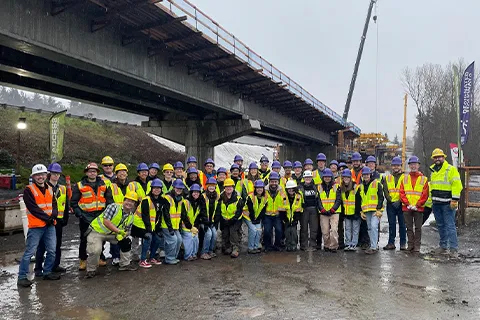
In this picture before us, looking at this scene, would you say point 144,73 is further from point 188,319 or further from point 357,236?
point 188,319

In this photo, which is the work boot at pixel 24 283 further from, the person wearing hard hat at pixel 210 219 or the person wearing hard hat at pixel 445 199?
the person wearing hard hat at pixel 445 199

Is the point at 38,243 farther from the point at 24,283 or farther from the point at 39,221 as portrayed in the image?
the point at 24,283

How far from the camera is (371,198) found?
7754 mm

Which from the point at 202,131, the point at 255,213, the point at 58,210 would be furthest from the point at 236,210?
the point at 202,131

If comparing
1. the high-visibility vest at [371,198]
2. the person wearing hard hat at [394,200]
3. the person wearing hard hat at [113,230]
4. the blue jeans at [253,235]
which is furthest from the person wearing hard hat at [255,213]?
the person wearing hard hat at [394,200]

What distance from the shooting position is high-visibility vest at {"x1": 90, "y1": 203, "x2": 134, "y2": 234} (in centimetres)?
612

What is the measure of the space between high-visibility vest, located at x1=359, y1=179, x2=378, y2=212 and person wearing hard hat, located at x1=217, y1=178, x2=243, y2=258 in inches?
105

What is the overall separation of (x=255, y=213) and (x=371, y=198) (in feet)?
8.24

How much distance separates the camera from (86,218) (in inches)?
251

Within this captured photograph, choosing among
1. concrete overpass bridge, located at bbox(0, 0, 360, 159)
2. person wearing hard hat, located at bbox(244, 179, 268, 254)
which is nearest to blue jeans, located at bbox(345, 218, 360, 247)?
person wearing hard hat, located at bbox(244, 179, 268, 254)

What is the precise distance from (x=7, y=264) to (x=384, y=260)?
720 cm

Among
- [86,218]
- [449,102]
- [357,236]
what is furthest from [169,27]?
[449,102]

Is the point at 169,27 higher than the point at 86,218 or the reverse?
higher

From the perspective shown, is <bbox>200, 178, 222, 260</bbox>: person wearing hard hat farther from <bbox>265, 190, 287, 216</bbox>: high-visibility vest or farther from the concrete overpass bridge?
the concrete overpass bridge
